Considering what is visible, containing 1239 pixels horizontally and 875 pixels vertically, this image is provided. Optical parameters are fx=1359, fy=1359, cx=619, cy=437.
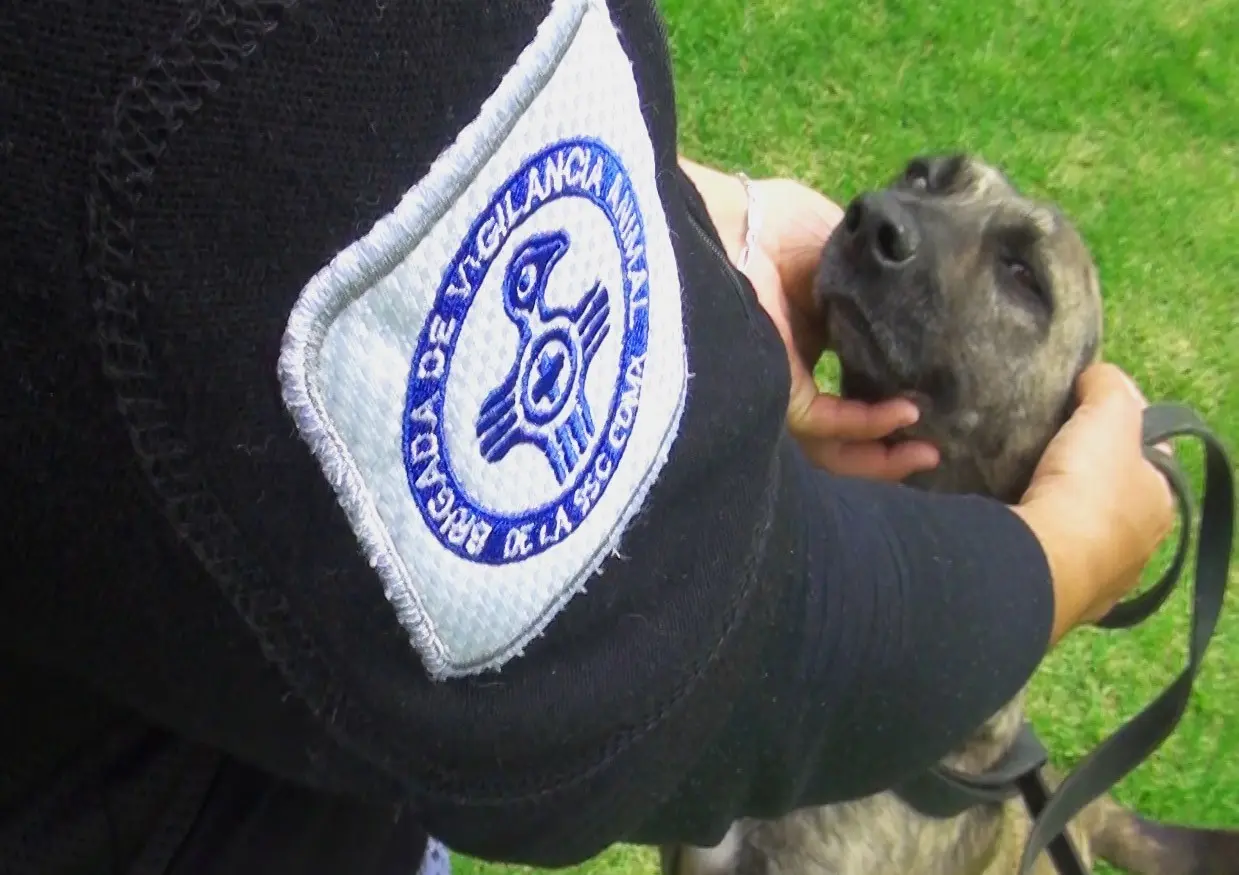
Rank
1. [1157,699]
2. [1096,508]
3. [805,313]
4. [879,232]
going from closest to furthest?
1. [1096,508]
2. [1157,699]
3. [879,232]
4. [805,313]

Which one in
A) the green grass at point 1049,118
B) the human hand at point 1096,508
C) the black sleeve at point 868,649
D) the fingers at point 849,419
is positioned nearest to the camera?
the black sleeve at point 868,649

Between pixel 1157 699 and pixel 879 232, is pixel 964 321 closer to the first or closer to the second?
pixel 879 232

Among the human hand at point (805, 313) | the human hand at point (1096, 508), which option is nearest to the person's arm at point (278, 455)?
the human hand at point (1096, 508)

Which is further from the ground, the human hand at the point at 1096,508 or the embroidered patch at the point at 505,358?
the embroidered patch at the point at 505,358

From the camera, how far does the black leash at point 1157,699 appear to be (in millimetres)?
1333

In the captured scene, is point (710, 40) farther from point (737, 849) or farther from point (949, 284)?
point (737, 849)

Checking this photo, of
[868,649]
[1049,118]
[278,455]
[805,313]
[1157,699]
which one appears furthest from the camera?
[1049,118]

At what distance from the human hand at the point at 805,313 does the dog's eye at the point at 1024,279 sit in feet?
0.68

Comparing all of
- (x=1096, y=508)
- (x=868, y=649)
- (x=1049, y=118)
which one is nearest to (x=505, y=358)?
(x=868, y=649)

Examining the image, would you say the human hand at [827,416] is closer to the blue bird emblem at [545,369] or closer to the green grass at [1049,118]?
the blue bird emblem at [545,369]

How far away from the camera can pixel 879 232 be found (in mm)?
1504

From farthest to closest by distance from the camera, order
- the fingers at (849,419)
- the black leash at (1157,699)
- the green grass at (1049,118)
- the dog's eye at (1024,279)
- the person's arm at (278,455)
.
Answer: the green grass at (1049,118), the dog's eye at (1024,279), the fingers at (849,419), the black leash at (1157,699), the person's arm at (278,455)

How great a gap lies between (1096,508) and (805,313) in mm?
546

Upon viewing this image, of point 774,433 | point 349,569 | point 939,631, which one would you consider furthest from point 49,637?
point 939,631
